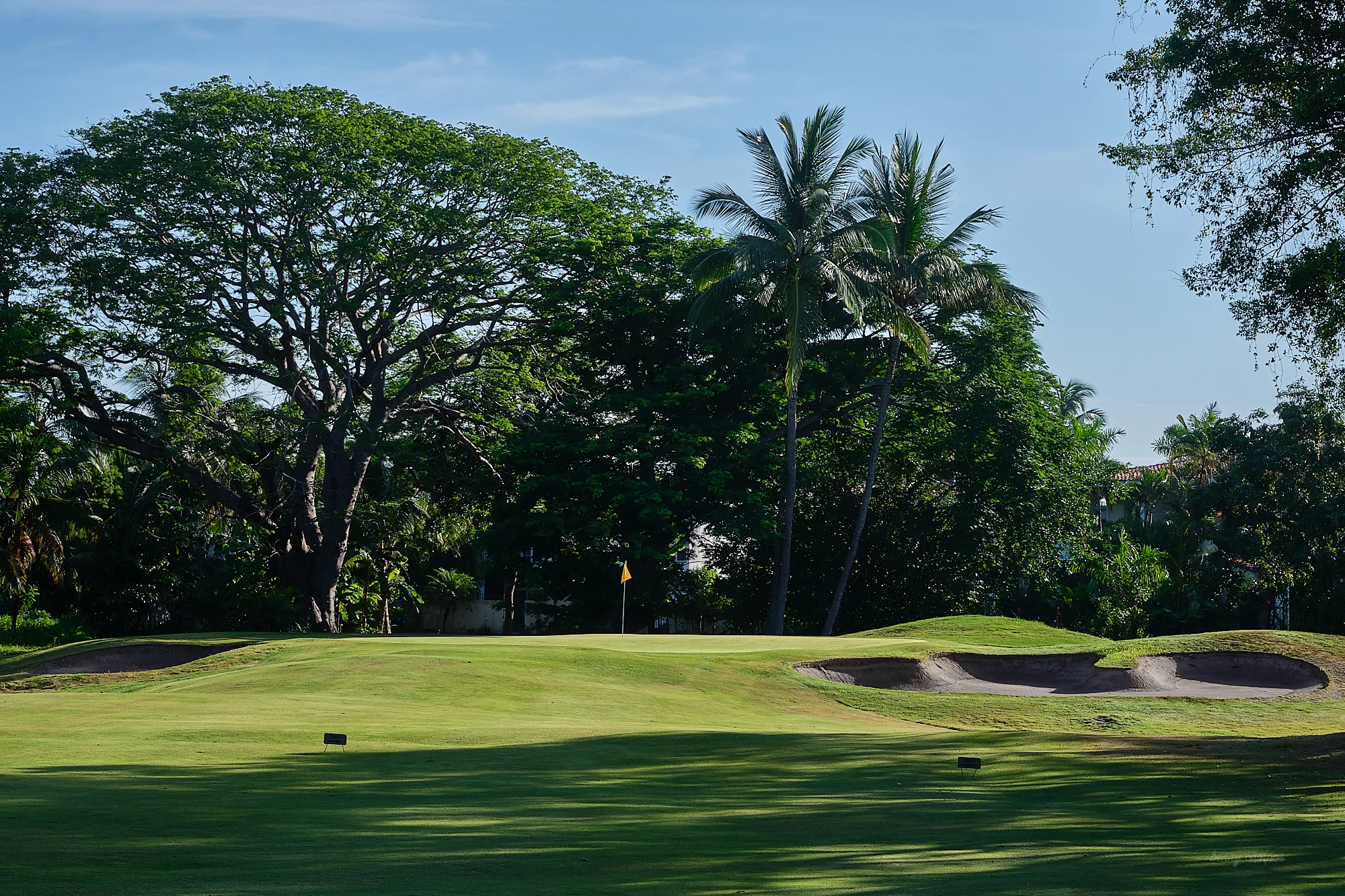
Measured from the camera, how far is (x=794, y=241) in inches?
1422

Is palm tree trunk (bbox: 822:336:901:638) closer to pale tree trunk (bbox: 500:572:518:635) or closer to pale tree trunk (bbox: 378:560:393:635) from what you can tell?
pale tree trunk (bbox: 500:572:518:635)

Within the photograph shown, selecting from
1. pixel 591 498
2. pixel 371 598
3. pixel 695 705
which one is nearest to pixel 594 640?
pixel 695 705

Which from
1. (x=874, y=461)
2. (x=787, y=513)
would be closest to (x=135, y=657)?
(x=787, y=513)

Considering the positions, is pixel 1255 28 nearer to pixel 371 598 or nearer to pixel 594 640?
pixel 594 640

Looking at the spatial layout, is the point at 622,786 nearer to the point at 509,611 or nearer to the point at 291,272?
the point at 291,272

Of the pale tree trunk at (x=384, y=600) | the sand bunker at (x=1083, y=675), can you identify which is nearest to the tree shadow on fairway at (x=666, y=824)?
the sand bunker at (x=1083, y=675)

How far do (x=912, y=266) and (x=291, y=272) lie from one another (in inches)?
745

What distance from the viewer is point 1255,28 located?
1488 cm

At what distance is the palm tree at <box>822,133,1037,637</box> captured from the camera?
120 ft

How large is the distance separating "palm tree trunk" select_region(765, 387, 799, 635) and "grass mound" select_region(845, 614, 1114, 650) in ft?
25.4

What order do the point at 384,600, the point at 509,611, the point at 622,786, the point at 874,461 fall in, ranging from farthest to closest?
the point at 509,611 < the point at 384,600 < the point at 874,461 < the point at 622,786

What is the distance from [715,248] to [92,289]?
59.8 feet

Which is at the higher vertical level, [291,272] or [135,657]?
[291,272]

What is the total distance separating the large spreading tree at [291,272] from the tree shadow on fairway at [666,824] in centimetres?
2428
